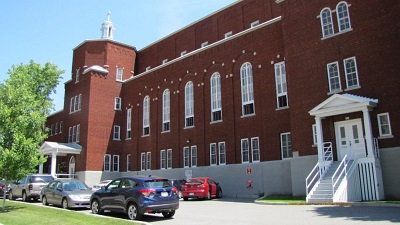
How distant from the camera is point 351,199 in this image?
17359 millimetres

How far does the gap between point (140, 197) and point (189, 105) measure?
19837mm

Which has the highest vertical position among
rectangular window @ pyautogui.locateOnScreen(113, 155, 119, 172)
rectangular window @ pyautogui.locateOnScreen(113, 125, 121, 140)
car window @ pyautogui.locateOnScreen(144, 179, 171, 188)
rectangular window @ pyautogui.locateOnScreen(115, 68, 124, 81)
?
rectangular window @ pyautogui.locateOnScreen(115, 68, 124, 81)

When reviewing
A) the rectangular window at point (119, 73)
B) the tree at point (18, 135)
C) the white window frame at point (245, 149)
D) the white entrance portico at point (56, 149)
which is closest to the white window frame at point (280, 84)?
the white window frame at point (245, 149)

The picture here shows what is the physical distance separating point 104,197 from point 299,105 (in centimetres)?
1294

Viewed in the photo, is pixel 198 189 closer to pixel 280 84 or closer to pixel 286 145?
pixel 286 145

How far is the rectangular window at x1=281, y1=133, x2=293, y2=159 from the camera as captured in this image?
24.2m

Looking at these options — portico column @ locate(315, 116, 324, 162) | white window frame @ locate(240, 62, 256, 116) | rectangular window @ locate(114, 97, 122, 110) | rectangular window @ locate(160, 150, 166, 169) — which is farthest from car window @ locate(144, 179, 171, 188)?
rectangular window @ locate(114, 97, 122, 110)

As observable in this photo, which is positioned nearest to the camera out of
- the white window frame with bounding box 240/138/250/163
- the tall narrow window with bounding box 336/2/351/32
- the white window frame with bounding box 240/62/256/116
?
the tall narrow window with bounding box 336/2/351/32

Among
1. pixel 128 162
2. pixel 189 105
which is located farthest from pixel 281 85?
pixel 128 162

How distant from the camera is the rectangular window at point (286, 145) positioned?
79.3ft

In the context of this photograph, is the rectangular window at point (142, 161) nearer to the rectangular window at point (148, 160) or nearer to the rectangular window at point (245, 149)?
the rectangular window at point (148, 160)

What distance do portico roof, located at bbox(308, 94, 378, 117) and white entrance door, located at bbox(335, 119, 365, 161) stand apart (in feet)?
3.33

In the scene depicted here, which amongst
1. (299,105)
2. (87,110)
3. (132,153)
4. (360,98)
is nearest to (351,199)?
(360,98)

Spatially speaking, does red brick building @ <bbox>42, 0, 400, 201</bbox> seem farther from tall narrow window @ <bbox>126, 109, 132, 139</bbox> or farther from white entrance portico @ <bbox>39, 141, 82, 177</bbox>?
white entrance portico @ <bbox>39, 141, 82, 177</bbox>
